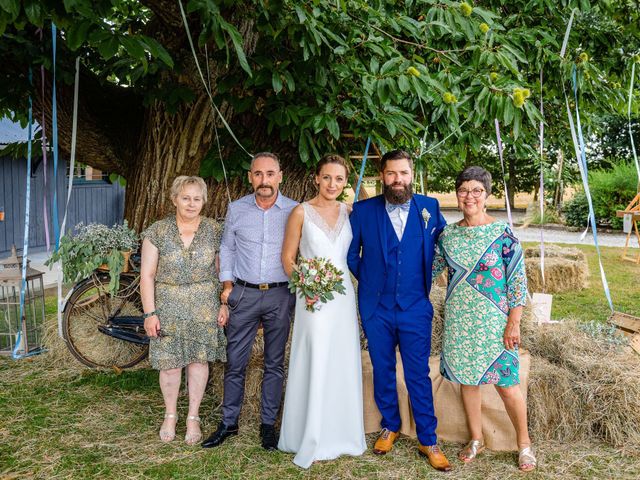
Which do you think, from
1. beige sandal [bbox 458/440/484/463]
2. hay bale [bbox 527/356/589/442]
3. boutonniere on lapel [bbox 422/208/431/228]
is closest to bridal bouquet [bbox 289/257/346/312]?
boutonniere on lapel [bbox 422/208/431/228]

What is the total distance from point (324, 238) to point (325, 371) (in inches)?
30.5

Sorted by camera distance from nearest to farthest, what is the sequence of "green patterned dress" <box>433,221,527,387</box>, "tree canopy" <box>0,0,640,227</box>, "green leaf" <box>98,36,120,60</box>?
"green leaf" <box>98,36,120,60</box>, "tree canopy" <box>0,0,640,227</box>, "green patterned dress" <box>433,221,527,387</box>

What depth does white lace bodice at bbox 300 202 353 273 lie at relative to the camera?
3420 millimetres

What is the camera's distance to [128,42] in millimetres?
2682

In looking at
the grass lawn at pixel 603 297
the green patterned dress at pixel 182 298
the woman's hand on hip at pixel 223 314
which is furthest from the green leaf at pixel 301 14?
the grass lawn at pixel 603 297

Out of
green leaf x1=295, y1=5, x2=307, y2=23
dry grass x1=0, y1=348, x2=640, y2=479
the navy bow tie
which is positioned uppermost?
green leaf x1=295, y1=5, x2=307, y2=23

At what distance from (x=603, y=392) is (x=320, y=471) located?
1.88 m

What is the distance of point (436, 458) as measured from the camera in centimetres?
338

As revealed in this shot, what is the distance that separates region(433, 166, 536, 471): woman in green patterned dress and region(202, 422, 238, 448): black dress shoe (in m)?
1.41

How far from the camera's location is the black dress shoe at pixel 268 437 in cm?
359

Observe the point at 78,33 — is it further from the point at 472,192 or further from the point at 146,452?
the point at 146,452

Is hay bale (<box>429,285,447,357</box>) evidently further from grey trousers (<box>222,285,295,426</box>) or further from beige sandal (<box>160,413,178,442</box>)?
beige sandal (<box>160,413,178,442</box>)

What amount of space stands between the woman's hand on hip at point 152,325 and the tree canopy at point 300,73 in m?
1.37

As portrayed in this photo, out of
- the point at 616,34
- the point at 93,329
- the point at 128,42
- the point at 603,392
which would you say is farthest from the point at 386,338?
the point at 616,34
